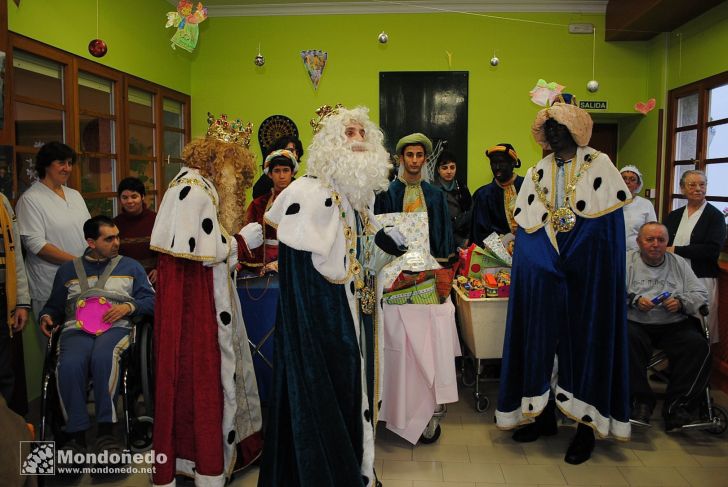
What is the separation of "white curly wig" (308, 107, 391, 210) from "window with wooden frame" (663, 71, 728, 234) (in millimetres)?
4388

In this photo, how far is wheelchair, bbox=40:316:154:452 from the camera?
2.98 m

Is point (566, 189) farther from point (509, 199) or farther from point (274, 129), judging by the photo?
point (274, 129)

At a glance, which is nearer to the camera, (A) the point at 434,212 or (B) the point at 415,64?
(A) the point at 434,212

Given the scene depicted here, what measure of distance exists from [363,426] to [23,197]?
2.70 meters

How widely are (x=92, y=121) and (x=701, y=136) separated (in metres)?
5.76

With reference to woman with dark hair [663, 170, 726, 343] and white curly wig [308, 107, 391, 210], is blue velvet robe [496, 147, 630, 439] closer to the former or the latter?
white curly wig [308, 107, 391, 210]

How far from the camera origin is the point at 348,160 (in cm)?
238

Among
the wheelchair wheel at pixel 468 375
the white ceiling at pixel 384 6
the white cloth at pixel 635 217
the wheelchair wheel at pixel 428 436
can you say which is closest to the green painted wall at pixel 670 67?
the white ceiling at pixel 384 6

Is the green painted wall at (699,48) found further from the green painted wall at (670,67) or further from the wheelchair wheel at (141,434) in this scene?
the wheelchair wheel at (141,434)

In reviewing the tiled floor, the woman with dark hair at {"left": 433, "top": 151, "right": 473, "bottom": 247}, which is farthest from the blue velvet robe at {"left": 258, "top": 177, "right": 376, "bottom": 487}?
the woman with dark hair at {"left": 433, "top": 151, "right": 473, "bottom": 247}

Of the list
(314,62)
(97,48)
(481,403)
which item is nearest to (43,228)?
(97,48)

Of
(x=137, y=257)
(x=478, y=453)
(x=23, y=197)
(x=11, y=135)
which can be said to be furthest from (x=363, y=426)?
(x=11, y=135)

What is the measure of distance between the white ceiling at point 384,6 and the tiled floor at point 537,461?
500 centimetres

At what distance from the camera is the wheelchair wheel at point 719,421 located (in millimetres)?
3453
